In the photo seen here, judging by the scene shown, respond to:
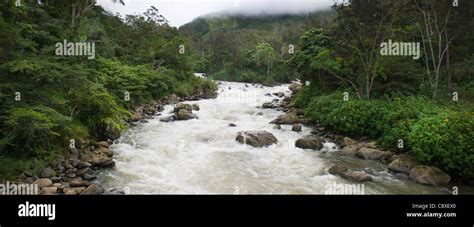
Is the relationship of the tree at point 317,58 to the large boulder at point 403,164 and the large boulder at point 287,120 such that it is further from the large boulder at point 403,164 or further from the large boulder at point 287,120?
the large boulder at point 403,164

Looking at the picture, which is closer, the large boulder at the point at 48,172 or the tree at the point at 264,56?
the large boulder at the point at 48,172

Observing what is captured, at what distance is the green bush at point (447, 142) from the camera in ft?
40.5

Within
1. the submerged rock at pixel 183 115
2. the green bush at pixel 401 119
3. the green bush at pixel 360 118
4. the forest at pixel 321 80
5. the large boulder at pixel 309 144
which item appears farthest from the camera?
the submerged rock at pixel 183 115

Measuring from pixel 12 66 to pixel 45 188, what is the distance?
4.87 meters

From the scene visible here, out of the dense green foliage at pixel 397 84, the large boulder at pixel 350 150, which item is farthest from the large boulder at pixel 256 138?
the dense green foliage at pixel 397 84

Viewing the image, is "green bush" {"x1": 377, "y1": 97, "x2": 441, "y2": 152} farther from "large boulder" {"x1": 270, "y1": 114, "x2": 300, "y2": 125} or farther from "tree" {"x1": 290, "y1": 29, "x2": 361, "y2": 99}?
"large boulder" {"x1": 270, "y1": 114, "x2": 300, "y2": 125}

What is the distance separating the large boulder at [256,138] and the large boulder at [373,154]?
427 cm

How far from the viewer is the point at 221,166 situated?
45.8ft

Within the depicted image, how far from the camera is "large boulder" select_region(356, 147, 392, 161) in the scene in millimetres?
15234

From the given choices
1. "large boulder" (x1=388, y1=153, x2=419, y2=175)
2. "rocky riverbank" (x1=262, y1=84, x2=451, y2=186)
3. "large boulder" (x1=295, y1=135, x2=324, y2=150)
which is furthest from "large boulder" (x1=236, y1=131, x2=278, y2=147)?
"large boulder" (x1=388, y1=153, x2=419, y2=175)

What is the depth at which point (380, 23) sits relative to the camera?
19797mm

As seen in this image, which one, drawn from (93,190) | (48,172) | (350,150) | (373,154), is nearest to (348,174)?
(373,154)

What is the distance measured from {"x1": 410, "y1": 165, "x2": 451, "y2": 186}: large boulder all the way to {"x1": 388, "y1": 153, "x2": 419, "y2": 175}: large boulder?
567 mm
